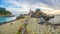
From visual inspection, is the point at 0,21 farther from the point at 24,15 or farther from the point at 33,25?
the point at 33,25

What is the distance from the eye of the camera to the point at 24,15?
287 cm

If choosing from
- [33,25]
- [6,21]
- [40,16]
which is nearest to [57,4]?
[40,16]

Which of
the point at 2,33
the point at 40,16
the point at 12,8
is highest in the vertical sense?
the point at 12,8

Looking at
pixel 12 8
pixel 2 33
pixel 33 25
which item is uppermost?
pixel 12 8

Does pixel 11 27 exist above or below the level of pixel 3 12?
below

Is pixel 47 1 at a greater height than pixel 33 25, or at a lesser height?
greater

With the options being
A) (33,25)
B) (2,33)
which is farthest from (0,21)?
(33,25)

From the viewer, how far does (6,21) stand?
292 centimetres

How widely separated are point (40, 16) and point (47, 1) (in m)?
0.38

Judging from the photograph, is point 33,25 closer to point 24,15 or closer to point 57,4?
point 24,15

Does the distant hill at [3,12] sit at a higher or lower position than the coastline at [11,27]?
higher

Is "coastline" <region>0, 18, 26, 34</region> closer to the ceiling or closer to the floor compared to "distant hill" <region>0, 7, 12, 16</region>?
closer to the floor

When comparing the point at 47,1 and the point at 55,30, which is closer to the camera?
the point at 55,30

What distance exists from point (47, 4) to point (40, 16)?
0.32 metres
